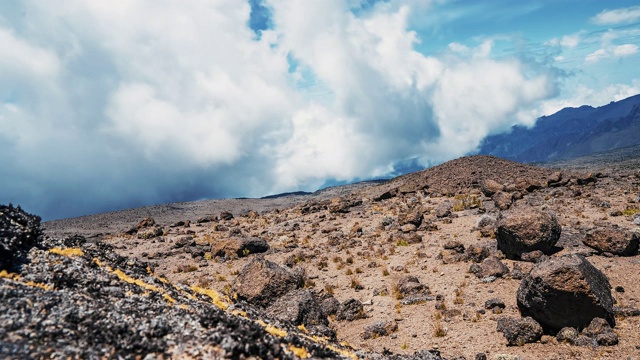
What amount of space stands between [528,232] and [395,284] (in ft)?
20.7

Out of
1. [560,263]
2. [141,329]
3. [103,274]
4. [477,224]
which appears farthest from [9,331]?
[477,224]

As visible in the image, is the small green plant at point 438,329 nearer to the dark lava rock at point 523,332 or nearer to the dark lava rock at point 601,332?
the dark lava rock at point 523,332

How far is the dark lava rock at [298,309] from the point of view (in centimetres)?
1154

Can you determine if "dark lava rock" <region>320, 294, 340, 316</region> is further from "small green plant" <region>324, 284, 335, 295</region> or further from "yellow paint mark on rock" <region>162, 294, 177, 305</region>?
"yellow paint mark on rock" <region>162, 294, 177, 305</region>

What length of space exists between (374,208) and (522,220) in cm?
2071

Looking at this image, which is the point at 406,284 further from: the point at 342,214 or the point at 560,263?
the point at 342,214

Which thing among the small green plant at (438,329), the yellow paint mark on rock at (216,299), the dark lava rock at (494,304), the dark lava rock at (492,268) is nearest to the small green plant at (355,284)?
the small green plant at (438,329)

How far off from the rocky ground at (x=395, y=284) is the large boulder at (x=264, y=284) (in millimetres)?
48

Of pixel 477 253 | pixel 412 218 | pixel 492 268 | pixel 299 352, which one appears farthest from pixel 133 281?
pixel 412 218

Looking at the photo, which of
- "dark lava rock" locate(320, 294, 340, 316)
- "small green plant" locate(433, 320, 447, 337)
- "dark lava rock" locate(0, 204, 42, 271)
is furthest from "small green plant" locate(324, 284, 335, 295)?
"dark lava rock" locate(0, 204, 42, 271)

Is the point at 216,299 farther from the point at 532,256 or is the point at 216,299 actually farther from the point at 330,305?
the point at 532,256

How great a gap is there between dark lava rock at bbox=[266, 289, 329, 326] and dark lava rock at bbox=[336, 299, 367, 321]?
1296 mm

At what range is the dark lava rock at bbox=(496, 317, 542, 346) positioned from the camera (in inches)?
416

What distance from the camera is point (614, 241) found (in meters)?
15.7
